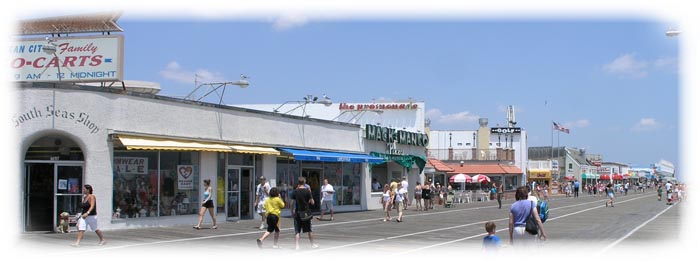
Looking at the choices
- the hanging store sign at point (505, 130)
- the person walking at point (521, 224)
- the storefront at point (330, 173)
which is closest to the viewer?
the person walking at point (521, 224)

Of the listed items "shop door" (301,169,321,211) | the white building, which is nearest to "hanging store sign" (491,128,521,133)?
the white building

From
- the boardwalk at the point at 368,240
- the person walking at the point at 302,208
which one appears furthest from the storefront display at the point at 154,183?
the person walking at the point at 302,208

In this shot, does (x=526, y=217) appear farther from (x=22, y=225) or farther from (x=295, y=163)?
(x=295, y=163)

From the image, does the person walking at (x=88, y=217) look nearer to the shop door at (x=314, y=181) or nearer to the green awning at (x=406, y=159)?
the shop door at (x=314, y=181)

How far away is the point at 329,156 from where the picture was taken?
29672mm

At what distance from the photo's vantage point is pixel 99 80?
21.5m

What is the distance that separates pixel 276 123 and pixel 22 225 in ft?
35.0

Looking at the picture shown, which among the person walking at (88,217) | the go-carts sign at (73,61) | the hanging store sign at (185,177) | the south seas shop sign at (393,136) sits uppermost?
the go-carts sign at (73,61)

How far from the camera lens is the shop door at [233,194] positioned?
2478cm

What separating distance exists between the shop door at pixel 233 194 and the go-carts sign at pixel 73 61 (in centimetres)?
524

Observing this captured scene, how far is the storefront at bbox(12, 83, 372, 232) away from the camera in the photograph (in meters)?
19.4

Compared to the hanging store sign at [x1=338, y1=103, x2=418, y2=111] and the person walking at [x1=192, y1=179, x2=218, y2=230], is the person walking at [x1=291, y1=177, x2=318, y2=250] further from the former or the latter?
the hanging store sign at [x1=338, y1=103, x2=418, y2=111]

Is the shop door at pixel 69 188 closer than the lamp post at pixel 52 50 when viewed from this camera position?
Yes

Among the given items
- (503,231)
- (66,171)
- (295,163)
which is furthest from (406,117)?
(66,171)
